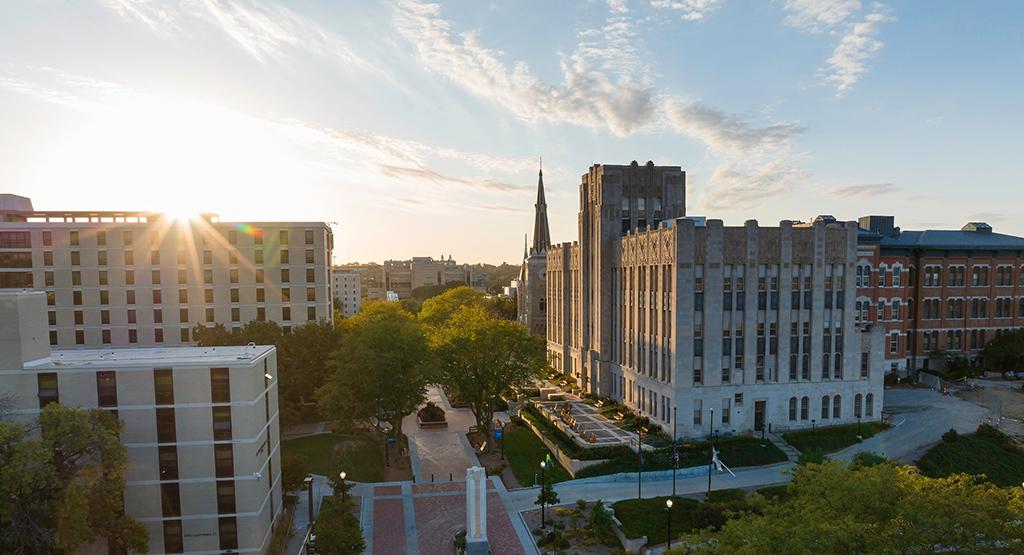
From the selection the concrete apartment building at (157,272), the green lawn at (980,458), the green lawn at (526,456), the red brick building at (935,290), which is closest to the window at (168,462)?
the green lawn at (526,456)

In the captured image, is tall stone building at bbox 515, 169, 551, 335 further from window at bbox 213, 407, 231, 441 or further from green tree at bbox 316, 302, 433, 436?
window at bbox 213, 407, 231, 441

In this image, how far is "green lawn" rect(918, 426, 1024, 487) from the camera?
43875 mm

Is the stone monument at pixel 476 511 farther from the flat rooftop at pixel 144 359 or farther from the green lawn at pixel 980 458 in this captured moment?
the green lawn at pixel 980 458

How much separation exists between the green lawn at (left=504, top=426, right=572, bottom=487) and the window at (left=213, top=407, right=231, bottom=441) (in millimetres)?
22032

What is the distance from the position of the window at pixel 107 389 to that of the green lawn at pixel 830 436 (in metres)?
50.1

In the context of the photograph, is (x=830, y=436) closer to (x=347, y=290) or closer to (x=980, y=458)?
(x=980, y=458)

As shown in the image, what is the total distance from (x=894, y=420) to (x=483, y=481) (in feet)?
148

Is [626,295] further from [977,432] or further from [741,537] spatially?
[741,537]

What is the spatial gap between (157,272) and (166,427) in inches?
1812

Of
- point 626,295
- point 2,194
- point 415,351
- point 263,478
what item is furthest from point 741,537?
point 2,194

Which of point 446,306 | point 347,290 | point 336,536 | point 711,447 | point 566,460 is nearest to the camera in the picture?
point 336,536

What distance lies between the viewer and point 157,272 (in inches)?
2621

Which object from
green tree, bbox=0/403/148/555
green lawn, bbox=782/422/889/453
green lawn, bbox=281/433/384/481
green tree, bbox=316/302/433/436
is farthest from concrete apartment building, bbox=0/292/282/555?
green lawn, bbox=782/422/889/453

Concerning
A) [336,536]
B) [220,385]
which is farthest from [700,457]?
[220,385]
